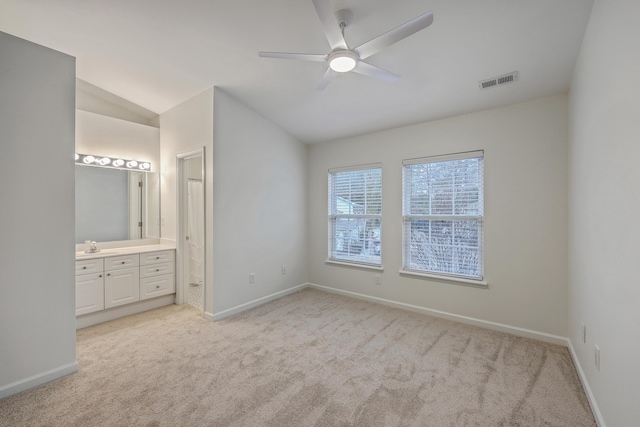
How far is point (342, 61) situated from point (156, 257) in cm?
351

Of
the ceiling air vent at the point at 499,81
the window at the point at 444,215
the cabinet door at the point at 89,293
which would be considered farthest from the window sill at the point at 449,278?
the cabinet door at the point at 89,293

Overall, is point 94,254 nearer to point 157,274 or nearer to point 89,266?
point 89,266

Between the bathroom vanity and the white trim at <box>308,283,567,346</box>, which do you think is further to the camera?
the bathroom vanity

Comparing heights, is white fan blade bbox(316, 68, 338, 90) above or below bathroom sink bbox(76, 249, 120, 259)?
above

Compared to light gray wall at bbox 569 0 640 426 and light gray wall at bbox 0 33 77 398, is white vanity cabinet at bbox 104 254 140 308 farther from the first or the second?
light gray wall at bbox 569 0 640 426

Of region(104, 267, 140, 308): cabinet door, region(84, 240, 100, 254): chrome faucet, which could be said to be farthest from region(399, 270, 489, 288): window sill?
region(84, 240, 100, 254): chrome faucet

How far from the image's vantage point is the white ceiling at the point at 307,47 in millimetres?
2016

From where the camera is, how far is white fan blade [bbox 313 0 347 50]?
1.55 m

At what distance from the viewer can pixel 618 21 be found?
1471 millimetres

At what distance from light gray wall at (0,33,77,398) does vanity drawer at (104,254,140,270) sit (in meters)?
1.15

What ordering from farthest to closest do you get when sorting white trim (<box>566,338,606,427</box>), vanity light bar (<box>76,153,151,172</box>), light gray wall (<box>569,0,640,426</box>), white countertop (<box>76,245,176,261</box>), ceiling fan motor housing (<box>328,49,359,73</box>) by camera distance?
1. vanity light bar (<box>76,153,151,172</box>)
2. white countertop (<box>76,245,176,261</box>)
3. ceiling fan motor housing (<box>328,49,359,73</box>)
4. white trim (<box>566,338,606,427</box>)
5. light gray wall (<box>569,0,640,426</box>)

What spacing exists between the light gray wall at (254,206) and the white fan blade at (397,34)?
2.16m

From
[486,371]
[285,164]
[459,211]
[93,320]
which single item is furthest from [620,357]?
[93,320]

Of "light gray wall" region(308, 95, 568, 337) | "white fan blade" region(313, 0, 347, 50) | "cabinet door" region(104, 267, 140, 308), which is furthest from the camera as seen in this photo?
"cabinet door" region(104, 267, 140, 308)
